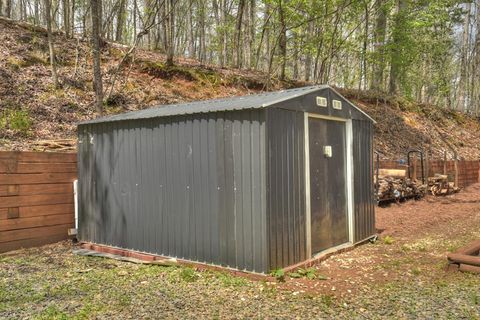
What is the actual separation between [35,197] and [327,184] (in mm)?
4741

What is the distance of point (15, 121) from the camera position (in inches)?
357

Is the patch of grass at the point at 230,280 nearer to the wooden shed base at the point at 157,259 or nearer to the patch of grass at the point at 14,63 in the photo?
the wooden shed base at the point at 157,259

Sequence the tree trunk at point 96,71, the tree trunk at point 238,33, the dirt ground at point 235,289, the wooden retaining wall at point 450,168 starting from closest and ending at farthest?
1. the dirt ground at point 235,289
2. the tree trunk at point 96,71
3. the wooden retaining wall at point 450,168
4. the tree trunk at point 238,33

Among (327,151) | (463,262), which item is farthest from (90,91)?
(463,262)

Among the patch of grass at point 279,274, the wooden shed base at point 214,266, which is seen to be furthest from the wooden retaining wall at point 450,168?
the patch of grass at point 279,274

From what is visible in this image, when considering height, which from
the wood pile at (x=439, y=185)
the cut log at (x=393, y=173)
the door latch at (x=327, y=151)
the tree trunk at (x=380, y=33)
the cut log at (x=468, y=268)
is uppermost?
the tree trunk at (x=380, y=33)

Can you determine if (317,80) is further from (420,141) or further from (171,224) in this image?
(171,224)

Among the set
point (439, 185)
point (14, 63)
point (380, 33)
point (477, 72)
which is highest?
point (477, 72)

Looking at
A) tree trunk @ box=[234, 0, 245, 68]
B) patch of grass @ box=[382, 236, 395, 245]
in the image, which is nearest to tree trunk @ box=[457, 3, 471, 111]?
tree trunk @ box=[234, 0, 245, 68]

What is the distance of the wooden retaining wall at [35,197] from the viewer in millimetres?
6484

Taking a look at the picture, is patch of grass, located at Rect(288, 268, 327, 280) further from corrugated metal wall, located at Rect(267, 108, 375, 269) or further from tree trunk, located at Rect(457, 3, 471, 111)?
tree trunk, located at Rect(457, 3, 471, 111)

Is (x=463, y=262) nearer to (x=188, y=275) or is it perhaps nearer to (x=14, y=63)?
(x=188, y=275)

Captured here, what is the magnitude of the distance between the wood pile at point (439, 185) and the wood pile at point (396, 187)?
2.95 feet

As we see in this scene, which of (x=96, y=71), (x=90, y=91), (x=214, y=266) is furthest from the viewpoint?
(x=90, y=91)
